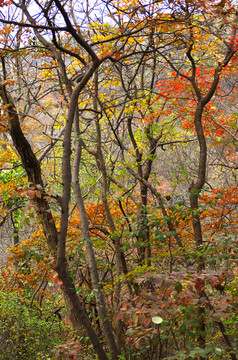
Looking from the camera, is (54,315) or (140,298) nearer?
(140,298)

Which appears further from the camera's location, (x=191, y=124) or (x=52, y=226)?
(x=191, y=124)

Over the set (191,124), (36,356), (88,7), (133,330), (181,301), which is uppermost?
(88,7)

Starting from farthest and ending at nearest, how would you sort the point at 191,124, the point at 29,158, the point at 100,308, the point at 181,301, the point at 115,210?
the point at 191,124 < the point at 115,210 < the point at 29,158 < the point at 100,308 < the point at 181,301

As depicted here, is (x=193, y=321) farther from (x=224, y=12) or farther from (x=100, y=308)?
(x=224, y=12)

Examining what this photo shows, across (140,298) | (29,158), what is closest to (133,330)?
(140,298)

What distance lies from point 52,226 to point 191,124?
557cm

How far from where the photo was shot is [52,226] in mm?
4773

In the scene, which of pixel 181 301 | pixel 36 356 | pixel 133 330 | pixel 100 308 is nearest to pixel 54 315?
pixel 36 356

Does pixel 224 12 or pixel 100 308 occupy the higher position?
pixel 224 12

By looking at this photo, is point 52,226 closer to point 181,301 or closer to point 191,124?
point 181,301

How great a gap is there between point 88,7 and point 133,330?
5958 millimetres

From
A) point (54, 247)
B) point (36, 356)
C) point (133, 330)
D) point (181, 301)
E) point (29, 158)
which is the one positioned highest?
point (29, 158)

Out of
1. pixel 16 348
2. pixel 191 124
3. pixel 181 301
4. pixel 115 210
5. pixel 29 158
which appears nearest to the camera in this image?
pixel 181 301

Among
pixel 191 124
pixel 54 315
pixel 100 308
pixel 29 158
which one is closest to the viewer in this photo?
pixel 100 308
